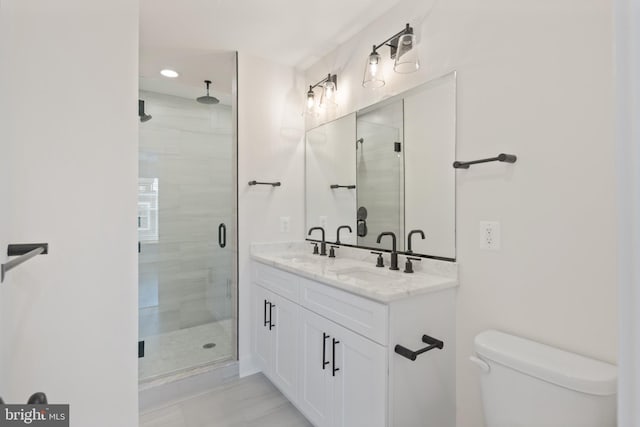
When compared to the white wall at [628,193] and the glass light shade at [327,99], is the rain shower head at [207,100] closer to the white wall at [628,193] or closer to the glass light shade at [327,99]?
the glass light shade at [327,99]

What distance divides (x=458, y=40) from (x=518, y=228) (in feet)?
3.14

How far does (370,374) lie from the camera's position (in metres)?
1.32

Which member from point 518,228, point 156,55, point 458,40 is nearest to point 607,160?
point 518,228

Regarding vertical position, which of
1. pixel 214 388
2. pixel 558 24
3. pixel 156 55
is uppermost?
pixel 156 55

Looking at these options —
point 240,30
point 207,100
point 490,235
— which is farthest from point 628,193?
point 207,100

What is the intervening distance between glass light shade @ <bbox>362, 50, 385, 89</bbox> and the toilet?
1.53 meters

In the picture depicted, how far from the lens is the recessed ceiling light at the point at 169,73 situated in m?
2.71

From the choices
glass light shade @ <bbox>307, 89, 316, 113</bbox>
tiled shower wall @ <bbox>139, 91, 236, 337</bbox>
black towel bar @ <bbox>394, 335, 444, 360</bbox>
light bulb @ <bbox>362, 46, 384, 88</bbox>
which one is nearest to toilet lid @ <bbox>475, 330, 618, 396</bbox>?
black towel bar @ <bbox>394, 335, 444, 360</bbox>

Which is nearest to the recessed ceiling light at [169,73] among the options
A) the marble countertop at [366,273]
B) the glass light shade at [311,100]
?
the glass light shade at [311,100]

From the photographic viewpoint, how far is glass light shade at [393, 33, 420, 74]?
1675mm

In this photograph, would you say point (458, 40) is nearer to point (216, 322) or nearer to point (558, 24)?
point (558, 24)

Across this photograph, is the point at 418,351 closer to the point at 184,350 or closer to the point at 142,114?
the point at 184,350

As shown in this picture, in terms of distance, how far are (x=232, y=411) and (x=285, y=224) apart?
4.47ft

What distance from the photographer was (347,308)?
146cm
